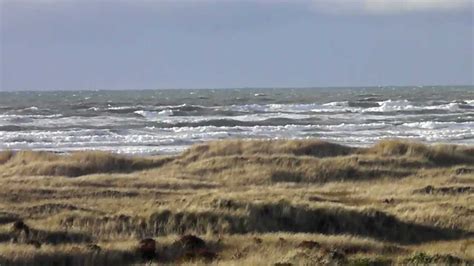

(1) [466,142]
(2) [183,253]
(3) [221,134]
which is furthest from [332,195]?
(3) [221,134]

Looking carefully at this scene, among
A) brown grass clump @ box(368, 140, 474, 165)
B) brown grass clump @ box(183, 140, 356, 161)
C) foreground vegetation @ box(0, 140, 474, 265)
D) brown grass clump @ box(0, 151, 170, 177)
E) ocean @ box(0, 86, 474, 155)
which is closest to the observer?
foreground vegetation @ box(0, 140, 474, 265)

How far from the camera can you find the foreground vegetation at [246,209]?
528 inches

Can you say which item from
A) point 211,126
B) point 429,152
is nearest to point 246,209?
point 429,152

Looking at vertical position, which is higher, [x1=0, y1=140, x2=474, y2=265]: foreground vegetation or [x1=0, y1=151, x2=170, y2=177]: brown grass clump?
[x1=0, y1=140, x2=474, y2=265]: foreground vegetation

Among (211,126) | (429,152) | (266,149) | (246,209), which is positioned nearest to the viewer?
(246,209)

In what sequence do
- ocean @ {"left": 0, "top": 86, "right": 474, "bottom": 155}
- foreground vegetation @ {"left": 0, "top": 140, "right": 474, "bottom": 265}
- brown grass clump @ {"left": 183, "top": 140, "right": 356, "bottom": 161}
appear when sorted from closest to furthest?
foreground vegetation @ {"left": 0, "top": 140, "right": 474, "bottom": 265}
brown grass clump @ {"left": 183, "top": 140, "right": 356, "bottom": 161}
ocean @ {"left": 0, "top": 86, "right": 474, "bottom": 155}

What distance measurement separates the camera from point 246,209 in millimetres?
17719

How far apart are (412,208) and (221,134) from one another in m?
36.6

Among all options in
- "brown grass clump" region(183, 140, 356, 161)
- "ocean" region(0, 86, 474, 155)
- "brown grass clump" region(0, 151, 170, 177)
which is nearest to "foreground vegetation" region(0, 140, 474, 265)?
"brown grass clump" region(0, 151, 170, 177)

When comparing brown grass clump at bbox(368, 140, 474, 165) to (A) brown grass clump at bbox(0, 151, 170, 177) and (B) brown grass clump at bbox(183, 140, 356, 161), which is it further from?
(A) brown grass clump at bbox(0, 151, 170, 177)

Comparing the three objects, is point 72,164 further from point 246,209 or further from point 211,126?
point 211,126

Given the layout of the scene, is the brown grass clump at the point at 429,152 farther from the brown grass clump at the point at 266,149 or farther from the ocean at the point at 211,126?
the ocean at the point at 211,126

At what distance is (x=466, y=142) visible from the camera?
160ft

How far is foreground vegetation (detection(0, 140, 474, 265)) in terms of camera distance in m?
13.4
